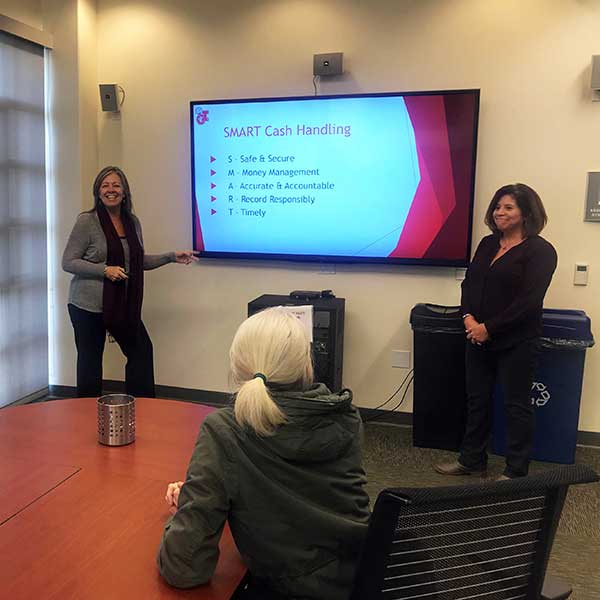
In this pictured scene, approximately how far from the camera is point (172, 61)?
421 cm

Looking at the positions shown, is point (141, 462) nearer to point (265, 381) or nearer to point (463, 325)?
point (265, 381)

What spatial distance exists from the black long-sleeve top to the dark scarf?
1.84 meters

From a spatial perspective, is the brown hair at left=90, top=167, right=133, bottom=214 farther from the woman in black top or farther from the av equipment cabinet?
the woman in black top

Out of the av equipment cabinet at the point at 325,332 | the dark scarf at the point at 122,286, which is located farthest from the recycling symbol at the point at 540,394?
the dark scarf at the point at 122,286

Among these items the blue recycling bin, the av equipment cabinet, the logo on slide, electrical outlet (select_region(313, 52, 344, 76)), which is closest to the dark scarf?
the av equipment cabinet

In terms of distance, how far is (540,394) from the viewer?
3457 mm

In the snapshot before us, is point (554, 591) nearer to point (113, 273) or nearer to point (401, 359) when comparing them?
point (113, 273)

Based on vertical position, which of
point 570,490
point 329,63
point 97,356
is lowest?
point 570,490

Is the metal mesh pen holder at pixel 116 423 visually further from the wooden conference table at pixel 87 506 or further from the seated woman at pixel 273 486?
the seated woman at pixel 273 486

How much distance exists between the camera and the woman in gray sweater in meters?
3.37

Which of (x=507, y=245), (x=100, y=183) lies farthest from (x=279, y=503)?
(x=100, y=183)

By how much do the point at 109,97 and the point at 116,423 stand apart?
312cm

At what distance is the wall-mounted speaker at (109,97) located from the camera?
4.27 m

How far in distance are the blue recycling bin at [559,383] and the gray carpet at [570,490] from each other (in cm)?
12
